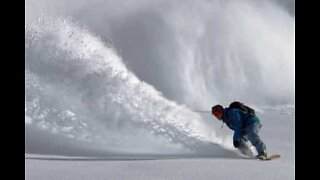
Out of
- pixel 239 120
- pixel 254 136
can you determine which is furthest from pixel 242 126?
pixel 254 136

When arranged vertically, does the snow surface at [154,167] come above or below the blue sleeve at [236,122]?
below

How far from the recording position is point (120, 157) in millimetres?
6477

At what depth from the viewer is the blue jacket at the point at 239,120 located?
722 cm

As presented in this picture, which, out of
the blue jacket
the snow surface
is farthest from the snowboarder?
the snow surface

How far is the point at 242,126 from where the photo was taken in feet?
23.9

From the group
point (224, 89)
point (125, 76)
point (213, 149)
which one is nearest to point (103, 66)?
point (125, 76)

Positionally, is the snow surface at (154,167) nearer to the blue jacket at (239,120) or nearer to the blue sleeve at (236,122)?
the blue sleeve at (236,122)

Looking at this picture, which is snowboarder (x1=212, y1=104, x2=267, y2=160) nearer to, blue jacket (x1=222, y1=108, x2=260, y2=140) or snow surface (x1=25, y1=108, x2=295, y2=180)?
blue jacket (x1=222, y1=108, x2=260, y2=140)

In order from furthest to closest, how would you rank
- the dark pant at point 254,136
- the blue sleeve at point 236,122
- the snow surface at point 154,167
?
1. the blue sleeve at point 236,122
2. the dark pant at point 254,136
3. the snow surface at point 154,167

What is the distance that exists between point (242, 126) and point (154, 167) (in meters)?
2.15

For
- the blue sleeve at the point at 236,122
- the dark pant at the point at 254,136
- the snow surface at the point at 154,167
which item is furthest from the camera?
the blue sleeve at the point at 236,122

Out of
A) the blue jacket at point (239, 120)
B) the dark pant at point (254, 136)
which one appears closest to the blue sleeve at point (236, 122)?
the blue jacket at point (239, 120)

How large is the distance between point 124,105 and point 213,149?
1.59 metres

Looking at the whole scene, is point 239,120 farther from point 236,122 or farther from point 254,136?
point 254,136
